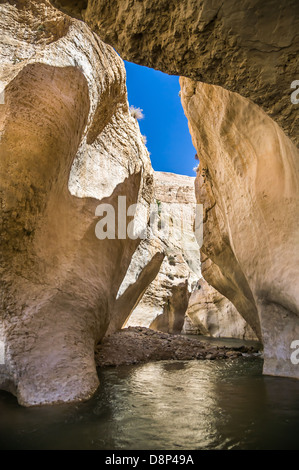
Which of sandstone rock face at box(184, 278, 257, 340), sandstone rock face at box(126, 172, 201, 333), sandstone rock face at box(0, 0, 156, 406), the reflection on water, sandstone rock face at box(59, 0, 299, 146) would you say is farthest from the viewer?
sandstone rock face at box(184, 278, 257, 340)

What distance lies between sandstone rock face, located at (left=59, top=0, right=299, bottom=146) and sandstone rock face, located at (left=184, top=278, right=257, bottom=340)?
17.0 meters

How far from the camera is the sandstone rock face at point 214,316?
19.0 m

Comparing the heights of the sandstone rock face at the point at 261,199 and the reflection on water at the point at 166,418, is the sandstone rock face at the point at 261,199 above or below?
above

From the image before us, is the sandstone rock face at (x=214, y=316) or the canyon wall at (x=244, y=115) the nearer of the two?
the canyon wall at (x=244, y=115)

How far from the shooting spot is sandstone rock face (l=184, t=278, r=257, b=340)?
747 inches

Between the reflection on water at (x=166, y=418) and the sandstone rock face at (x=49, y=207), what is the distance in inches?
20.2

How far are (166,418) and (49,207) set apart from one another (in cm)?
377

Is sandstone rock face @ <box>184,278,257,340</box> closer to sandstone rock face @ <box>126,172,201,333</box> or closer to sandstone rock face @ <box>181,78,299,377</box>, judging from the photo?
sandstone rock face @ <box>126,172,201,333</box>

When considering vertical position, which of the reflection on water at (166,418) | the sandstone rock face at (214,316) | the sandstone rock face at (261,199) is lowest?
the reflection on water at (166,418)

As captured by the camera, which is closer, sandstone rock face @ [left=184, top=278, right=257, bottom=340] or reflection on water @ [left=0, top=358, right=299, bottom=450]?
reflection on water @ [left=0, top=358, right=299, bottom=450]

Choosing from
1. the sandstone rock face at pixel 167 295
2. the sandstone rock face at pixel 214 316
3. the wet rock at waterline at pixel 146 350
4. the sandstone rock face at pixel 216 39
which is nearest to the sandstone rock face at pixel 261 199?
the sandstone rock face at pixel 216 39

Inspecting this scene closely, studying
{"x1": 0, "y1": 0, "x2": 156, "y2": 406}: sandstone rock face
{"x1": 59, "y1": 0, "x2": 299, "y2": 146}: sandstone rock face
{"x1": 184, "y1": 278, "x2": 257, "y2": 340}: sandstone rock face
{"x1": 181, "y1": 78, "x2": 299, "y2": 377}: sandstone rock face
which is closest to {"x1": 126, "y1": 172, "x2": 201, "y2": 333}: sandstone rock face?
{"x1": 184, "y1": 278, "x2": 257, "y2": 340}: sandstone rock face

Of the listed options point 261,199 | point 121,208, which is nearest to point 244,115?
point 261,199

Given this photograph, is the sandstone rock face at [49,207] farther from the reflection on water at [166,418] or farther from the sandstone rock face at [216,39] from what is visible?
the sandstone rock face at [216,39]
